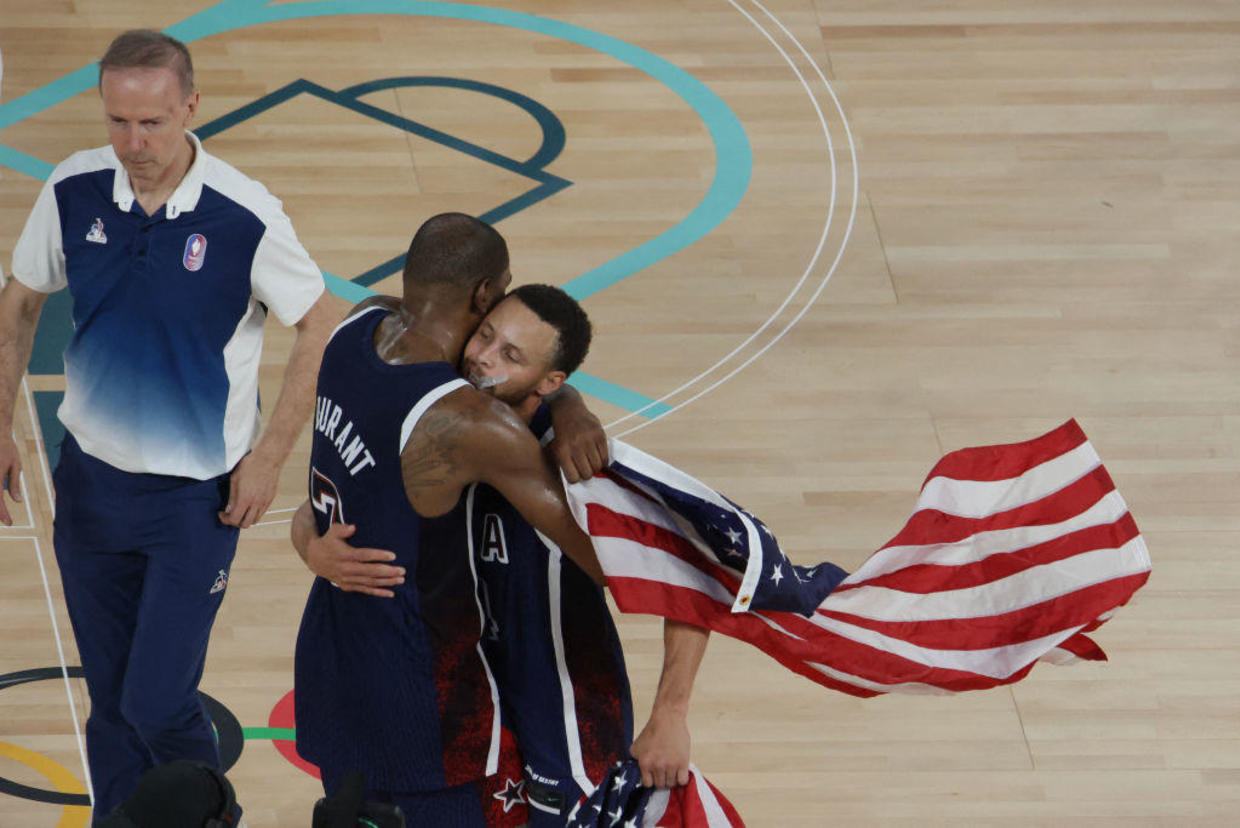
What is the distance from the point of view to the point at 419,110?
8.39m

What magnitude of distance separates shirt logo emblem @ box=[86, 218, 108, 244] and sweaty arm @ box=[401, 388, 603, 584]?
1.26 m

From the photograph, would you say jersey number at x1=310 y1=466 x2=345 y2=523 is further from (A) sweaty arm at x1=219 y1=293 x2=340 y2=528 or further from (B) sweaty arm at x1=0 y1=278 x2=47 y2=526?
(B) sweaty arm at x1=0 y1=278 x2=47 y2=526

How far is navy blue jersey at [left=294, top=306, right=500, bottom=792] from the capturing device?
367 centimetres

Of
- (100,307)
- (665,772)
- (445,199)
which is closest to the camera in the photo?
(665,772)

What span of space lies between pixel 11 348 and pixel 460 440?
166 cm

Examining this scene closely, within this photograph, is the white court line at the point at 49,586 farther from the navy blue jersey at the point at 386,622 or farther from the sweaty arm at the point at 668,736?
the sweaty arm at the point at 668,736

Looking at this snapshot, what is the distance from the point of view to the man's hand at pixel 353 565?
3758 millimetres

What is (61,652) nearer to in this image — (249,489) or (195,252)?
(249,489)

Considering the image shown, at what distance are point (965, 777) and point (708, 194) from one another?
3.41 m

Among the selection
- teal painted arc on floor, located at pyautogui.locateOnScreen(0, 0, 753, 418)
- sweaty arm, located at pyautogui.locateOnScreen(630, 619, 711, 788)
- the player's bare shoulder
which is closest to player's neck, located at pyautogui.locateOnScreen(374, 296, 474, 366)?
the player's bare shoulder

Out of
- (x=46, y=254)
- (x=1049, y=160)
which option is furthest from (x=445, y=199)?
(x=46, y=254)

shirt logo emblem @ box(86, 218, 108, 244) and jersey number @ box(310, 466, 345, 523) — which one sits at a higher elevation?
shirt logo emblem @ box(86, 218, 108, 244)

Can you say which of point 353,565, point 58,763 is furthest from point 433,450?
point 58,763

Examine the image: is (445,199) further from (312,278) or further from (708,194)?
(312,278)
